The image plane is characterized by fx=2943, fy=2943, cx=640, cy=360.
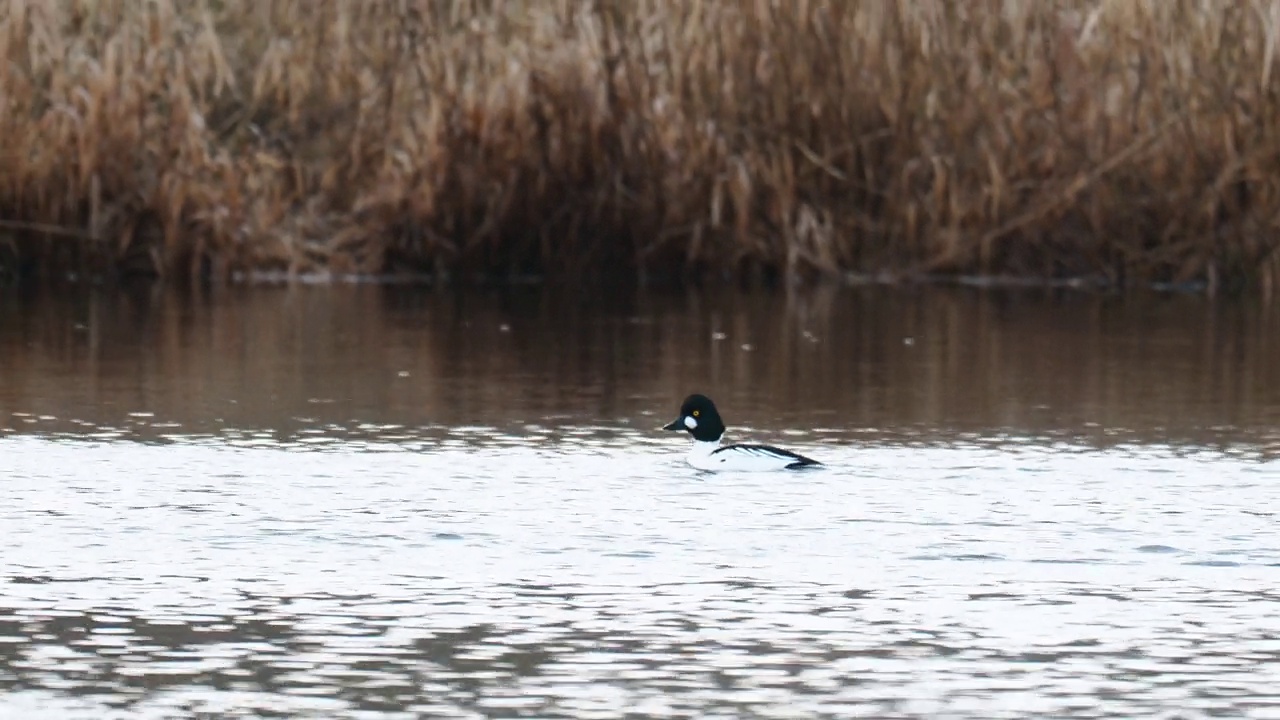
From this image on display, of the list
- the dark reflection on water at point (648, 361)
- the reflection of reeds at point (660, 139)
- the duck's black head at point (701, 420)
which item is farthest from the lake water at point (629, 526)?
the reflection of reeds at point (660, 139)

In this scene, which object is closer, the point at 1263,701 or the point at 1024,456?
the point at 1263,701

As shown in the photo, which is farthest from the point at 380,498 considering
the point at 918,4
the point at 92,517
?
the point at 918,4

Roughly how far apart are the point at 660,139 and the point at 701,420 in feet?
22.9

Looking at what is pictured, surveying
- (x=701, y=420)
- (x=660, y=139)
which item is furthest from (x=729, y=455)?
(x=660, y=139)

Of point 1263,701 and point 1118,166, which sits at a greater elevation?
point 1118,166

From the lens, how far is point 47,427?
1028 centimetres

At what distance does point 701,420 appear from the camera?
9.70 metres

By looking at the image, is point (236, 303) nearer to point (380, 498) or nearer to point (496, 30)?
point (496, 30)

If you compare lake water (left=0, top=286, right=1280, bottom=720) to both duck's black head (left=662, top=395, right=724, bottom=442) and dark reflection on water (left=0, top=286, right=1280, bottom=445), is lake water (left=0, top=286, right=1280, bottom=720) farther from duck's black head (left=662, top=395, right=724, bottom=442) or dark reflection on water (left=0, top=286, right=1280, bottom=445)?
duck's black head (left=662, top=395, right=724, bottom=442)

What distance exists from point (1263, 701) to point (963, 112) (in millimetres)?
10731

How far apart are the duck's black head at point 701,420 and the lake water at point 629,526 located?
146 mm

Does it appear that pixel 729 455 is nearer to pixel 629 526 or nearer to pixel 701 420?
pixel 701 420

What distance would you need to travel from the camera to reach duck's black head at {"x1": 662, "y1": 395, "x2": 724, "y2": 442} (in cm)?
963

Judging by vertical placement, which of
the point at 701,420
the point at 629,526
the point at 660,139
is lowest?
the point at 629,526
